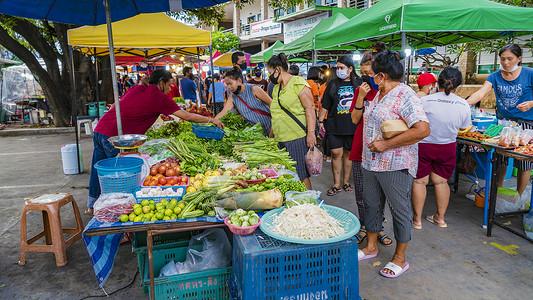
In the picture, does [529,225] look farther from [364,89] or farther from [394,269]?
[364,89]

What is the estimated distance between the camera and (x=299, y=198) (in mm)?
2805

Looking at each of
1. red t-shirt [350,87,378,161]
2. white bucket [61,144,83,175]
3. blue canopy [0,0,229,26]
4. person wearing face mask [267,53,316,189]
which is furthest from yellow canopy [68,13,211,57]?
red t-shirt [350,87,378,161]

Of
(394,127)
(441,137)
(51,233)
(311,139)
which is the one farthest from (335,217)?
(51,233)

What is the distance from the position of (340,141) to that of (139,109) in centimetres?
314

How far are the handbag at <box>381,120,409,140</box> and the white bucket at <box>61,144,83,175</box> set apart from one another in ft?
22.1

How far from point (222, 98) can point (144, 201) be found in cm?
987

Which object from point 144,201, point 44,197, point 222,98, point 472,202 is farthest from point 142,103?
point 222,98

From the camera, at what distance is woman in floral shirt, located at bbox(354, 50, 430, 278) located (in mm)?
2893

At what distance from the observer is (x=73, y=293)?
3.20m

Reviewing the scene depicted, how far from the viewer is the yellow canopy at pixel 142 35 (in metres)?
6.07

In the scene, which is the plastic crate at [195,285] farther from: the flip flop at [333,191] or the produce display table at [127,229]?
the flip flop at [333,191]

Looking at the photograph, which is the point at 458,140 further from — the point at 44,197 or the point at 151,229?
the point at 44,197

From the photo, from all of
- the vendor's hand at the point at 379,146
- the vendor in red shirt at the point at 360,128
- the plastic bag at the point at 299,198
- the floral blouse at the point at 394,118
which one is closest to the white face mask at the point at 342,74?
the vendor in red shirt at the point at 360,128

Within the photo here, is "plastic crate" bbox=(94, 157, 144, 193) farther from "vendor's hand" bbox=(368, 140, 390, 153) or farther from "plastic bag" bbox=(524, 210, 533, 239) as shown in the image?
"plastic bag" bbox=(524, 210, 533, 239)
